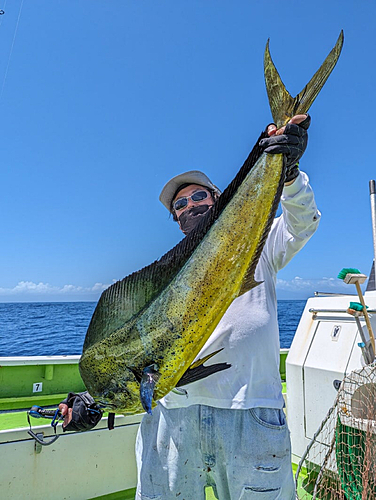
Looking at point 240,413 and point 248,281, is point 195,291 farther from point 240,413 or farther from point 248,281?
point 240,413

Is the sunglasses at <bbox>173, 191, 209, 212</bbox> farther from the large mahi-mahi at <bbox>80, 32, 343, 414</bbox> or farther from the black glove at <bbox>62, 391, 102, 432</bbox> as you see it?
the black glove at <bbox>62, 391, 102, 432</bbox>

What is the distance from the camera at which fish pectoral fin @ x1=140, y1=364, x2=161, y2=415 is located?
1.63 meters

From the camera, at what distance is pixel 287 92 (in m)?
1.79

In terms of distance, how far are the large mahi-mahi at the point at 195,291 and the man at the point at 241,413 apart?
0.46 feet

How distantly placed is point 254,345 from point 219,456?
505 millimetres

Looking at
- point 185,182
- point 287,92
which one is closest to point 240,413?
point 185,182

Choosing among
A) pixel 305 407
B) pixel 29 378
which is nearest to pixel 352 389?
pixel 305 407

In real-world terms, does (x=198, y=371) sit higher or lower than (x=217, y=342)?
lower

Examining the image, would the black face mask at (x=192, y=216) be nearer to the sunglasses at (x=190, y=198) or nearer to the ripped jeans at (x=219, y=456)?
the sunglasses at (x=190, y=198)

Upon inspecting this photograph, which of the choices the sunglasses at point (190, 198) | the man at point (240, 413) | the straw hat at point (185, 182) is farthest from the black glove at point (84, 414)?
the straw hat at point (185, 182)

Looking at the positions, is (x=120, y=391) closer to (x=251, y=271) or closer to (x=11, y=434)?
(x=251, y=271)

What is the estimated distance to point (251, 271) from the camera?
1.69 meters

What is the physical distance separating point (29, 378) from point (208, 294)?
12.7 ft

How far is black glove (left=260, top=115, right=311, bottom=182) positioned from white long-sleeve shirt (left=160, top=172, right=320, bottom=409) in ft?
0.63
